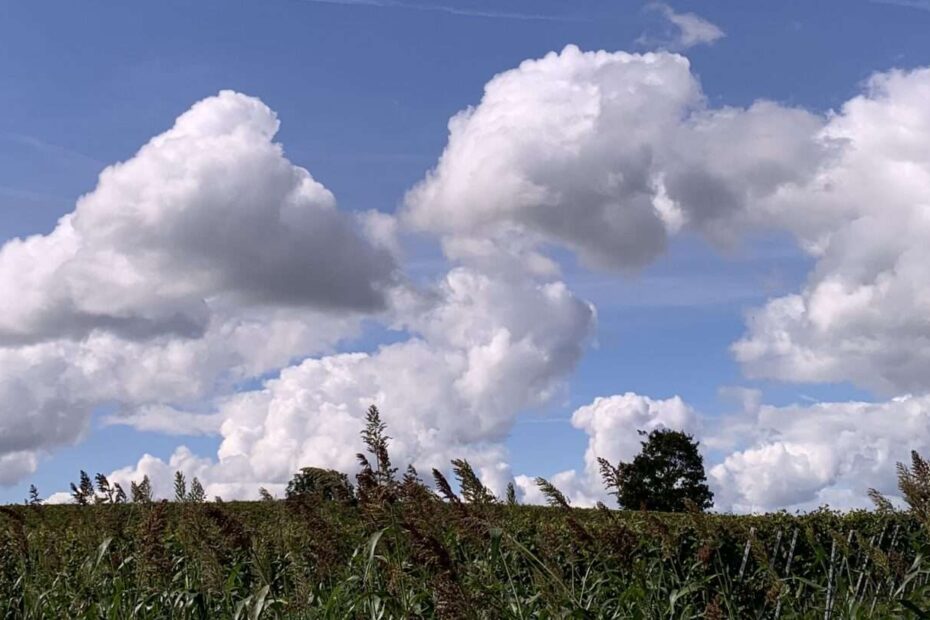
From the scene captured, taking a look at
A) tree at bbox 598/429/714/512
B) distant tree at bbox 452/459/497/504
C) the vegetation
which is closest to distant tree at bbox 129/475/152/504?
the vegetation

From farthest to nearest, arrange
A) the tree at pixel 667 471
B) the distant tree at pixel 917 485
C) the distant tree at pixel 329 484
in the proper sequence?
the tree at pixel 667 471, the distant tree at pixel 329 484, the distant tree at pixel 917 485

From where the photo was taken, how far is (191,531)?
587cm

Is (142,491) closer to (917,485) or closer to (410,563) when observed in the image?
(410,563)

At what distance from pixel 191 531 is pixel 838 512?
11138 millimetres

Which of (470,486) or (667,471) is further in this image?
(667,471)

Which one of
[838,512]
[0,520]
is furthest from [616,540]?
[0,520]

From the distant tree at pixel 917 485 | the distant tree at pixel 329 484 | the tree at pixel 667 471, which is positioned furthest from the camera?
the tree at pixel 667 471

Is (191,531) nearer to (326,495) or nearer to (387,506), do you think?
(387,506)

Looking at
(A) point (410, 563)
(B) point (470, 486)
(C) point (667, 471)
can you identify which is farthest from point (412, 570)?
(C) point (667, 471)

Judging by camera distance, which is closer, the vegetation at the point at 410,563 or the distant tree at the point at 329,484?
the vegetation at the point at 410,563

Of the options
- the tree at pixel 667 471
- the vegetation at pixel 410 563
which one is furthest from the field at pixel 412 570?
the tree at pixel 667 471

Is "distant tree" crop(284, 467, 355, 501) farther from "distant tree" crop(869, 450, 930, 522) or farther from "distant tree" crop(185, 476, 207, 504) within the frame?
"distant tree" crop(869, 450, 930, 522)

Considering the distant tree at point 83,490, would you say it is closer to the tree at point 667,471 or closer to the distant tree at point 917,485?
the distant tree at point 917,485

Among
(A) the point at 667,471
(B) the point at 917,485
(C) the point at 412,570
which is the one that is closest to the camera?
(B) the point at 917,485
